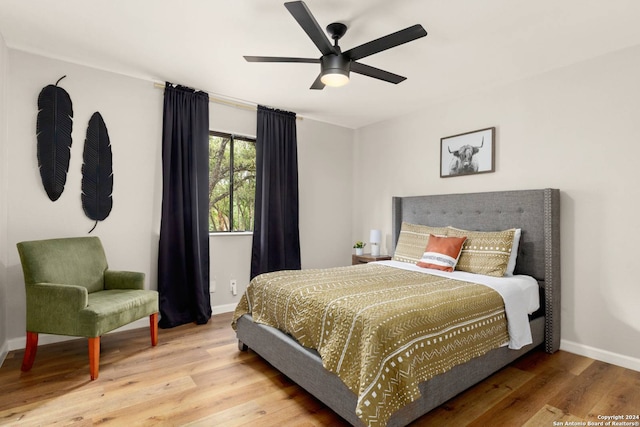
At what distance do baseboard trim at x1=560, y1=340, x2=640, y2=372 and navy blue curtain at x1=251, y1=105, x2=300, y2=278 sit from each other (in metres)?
2.92

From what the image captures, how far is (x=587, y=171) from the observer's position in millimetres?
2854

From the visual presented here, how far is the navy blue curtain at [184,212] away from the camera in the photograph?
11.4 ft

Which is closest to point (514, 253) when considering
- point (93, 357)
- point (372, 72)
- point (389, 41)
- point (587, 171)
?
point (587, 171)

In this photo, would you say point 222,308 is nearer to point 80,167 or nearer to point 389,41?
point 80,167

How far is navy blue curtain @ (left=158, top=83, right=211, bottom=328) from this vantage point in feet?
11.4

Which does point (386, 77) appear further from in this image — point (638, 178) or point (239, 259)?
point (239, 259)

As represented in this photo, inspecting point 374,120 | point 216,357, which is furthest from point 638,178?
point 216,357

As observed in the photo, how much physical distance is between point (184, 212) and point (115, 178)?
717 mm

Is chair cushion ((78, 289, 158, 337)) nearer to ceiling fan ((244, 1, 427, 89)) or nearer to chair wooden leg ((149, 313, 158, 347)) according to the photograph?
chair wooden leg ((149, 313, 158, 347))

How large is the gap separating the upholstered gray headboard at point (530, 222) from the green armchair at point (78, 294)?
315 cm

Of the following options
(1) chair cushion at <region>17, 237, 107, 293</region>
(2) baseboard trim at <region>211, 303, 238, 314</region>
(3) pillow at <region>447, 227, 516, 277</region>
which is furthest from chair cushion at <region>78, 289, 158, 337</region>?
(3) pillow at <region>447, 227, 516, 277</region>

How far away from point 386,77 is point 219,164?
2338 millimetres

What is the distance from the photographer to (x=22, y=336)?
2.88 meters

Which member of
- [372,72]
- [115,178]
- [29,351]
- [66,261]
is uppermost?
[372,72]
